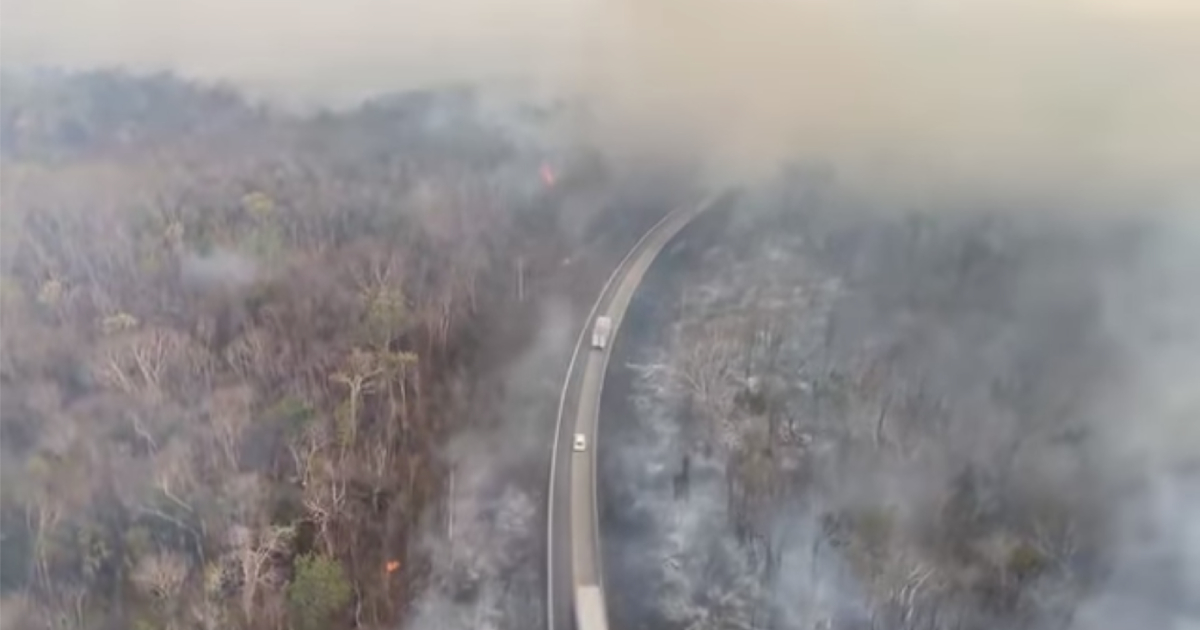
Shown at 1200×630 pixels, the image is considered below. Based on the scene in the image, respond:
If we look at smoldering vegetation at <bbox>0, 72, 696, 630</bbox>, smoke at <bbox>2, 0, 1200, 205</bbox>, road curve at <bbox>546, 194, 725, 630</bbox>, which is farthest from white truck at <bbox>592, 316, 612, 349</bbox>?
smoke at <bbox>2, 0, 1200, 205</bbox>

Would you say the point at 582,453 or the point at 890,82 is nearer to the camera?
the point at 582,453

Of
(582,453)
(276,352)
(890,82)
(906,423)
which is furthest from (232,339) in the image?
(890,82)

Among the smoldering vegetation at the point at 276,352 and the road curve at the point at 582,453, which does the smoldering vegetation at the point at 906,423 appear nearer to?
the road curve at the point at 582,453

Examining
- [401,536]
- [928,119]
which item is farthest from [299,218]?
[928,119]

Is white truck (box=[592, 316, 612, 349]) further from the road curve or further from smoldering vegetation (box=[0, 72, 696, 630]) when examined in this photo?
smoldering vegetation (box=[0, 72, 696, 630])

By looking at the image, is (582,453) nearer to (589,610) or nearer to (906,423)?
(589,610)

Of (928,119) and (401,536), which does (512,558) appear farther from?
(928,119)
